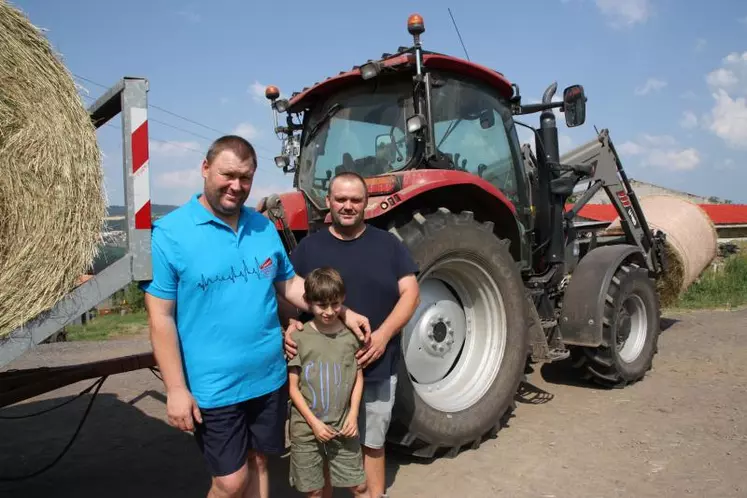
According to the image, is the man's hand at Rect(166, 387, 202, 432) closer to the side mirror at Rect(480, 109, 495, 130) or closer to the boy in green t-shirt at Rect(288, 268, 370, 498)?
the boy in green t-shirt at Rect(288, 268, 370, 498)

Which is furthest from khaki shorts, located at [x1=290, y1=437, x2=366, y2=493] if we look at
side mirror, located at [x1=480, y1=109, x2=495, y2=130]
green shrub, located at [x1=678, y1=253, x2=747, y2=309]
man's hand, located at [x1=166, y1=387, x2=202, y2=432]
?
green shrub, located at [x1=678, y1=253, x2=747, y2=309]

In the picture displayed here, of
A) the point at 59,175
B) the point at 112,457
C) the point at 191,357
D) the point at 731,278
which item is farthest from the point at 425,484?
the point at 731,278

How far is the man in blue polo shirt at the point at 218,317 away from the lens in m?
2.16

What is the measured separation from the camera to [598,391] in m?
5.08

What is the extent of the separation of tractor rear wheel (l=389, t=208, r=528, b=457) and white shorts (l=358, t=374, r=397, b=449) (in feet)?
1.76

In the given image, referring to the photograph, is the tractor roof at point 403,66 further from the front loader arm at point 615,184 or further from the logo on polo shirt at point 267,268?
the logo on polo shirt at point 267,268

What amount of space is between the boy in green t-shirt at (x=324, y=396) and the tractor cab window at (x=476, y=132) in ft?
6.32

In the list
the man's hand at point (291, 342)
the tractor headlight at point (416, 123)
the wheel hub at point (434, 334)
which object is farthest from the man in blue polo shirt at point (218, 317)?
the tractor headlight at point (416, 123)

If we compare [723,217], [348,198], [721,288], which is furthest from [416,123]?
[723,217]

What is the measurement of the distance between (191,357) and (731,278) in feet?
38.3

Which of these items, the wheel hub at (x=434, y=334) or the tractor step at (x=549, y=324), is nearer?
the wheel hub at (x=434, y=334)

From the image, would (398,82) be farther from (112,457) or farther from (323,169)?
(112,457)

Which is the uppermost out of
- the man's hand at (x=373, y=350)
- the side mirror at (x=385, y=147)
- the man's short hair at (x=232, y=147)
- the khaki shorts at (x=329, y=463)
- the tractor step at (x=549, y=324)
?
the side mirror at (x=385, y=147)

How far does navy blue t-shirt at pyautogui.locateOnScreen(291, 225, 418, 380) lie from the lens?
2697 mm
